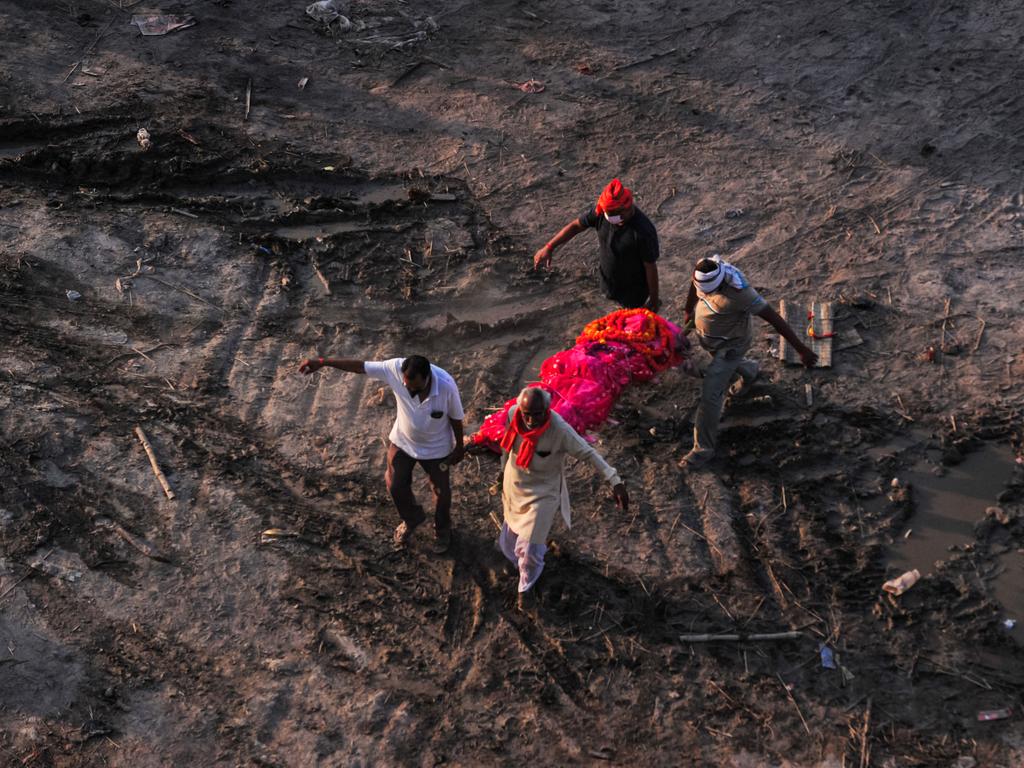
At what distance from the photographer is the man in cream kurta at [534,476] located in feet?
18.5

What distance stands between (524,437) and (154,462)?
347 centimetres

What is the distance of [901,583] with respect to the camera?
6.47 meters

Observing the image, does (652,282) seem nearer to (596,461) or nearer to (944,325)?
(596,461)

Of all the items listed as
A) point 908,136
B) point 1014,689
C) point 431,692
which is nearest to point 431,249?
point 431,692

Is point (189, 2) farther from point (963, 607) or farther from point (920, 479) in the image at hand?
→ point (963, 607)

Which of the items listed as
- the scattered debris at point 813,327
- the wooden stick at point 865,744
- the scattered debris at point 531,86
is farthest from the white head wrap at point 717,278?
the scattered debris at point 531,86

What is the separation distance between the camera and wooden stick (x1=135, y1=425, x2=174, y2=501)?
7.26m

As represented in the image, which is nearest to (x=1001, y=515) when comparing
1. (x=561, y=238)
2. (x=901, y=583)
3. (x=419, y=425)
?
(x=901, y=583)

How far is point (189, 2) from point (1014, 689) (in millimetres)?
13095

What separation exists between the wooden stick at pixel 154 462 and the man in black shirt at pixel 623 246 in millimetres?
3709

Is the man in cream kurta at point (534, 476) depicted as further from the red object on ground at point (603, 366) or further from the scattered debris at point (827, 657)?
the scattered debris at point (827, 657)

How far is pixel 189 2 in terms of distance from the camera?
13156mm

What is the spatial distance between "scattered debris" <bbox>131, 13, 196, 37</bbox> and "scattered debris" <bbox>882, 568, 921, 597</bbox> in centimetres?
1147

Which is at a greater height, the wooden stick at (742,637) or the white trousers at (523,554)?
the white trousers at (523,554)
